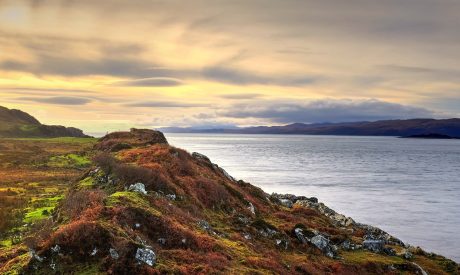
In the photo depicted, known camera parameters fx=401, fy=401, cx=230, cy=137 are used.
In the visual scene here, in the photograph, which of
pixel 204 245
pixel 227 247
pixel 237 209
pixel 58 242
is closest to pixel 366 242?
pixel 237 209

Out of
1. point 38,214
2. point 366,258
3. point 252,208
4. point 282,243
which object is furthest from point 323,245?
point 38,214

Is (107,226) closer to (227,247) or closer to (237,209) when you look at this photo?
(227,247)

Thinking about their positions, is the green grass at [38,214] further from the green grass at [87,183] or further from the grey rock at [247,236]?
the grey rock at [247,236]

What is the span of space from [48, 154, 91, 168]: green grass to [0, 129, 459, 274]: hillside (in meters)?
27.3

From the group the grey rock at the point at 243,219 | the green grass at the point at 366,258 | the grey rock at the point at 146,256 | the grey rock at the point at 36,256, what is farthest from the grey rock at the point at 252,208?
the grey rock at the point at 36,256

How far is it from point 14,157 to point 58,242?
2678 inches

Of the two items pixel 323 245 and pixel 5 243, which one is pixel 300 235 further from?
pixel 5 243

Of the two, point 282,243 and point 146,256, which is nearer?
point 146,256

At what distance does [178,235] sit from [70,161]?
55.5 m

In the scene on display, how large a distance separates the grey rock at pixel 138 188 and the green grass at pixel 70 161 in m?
42.1

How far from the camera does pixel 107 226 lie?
17562mm

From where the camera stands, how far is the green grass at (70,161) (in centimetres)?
6609

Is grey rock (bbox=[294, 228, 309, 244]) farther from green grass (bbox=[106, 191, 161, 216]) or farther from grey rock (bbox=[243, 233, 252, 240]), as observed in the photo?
green grass (bbox=[106, 191, 161, 216])

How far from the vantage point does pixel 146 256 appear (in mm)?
16578
